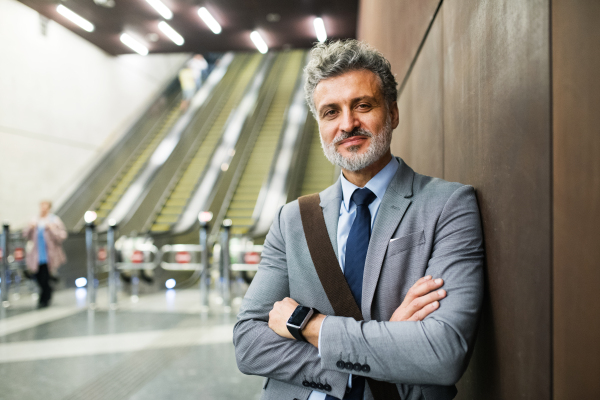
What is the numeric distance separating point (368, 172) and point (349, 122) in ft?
0.67

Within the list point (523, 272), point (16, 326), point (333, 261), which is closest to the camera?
point (523, 272)

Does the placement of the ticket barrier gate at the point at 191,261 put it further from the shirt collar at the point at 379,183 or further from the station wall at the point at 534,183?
the station wall at the point at 534,183

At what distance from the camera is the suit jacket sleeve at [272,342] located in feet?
4.43

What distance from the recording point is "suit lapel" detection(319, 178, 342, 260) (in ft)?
5.04

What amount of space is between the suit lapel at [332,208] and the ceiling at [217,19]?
8.53 meters

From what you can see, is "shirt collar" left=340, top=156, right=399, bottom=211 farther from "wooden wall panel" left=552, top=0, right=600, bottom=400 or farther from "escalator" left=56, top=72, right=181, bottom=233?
"escalator" left=56, top=72, right=181, bottom=233

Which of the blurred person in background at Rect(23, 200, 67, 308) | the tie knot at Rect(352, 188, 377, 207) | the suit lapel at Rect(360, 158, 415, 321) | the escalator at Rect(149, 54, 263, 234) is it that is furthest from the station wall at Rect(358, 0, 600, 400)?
the escalator at Rect(149, 54, 263, 234)

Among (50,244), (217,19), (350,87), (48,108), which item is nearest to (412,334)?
(350,87)

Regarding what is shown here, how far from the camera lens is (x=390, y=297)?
1366mm

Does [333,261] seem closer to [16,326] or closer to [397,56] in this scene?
[397,56]

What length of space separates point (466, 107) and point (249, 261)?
6112 millimetres

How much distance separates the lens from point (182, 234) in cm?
995

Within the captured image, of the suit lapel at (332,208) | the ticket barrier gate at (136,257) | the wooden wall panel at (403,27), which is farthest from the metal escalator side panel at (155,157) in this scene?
the suit lapel at (332,208)

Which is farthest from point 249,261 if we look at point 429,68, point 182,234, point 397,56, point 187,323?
point 429,68
